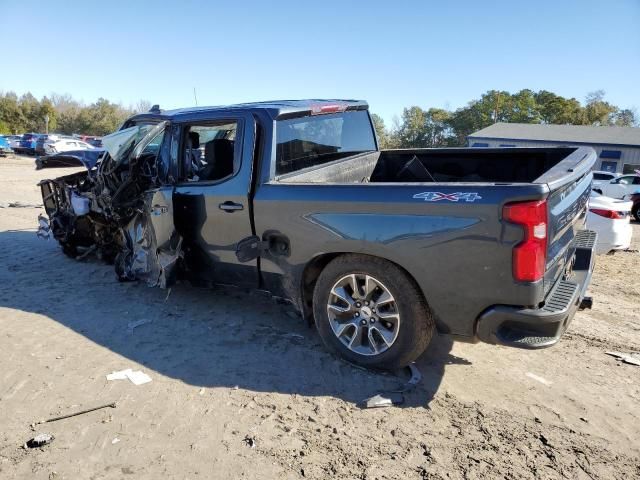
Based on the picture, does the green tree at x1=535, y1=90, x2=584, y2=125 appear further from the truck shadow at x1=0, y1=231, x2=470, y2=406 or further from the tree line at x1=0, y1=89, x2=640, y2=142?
the truck shadow at x1=0, y1=231, x2=470, y2=406

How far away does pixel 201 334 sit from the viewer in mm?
4422

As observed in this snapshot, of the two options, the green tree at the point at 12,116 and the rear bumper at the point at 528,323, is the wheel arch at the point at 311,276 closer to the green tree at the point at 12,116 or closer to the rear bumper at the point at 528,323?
the rear bumper at the point at 528,323

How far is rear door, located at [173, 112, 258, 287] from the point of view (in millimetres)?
4152

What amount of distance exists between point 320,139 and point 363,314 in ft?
6.10

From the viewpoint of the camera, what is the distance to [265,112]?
13.6 ft

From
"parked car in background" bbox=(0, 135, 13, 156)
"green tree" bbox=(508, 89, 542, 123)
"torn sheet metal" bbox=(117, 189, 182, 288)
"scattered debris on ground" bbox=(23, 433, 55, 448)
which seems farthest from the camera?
"green tree" bbox=(508, 89, 542, 123)

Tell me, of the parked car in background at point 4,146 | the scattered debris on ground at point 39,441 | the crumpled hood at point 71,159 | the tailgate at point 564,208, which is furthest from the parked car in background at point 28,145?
the tailgate at point 564,208

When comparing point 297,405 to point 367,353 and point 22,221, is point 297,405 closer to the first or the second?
point 367,353

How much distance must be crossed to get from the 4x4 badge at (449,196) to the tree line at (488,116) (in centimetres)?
5191

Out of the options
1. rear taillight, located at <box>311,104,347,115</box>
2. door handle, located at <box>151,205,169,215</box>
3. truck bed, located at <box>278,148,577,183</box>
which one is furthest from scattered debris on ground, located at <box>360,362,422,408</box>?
door handle, located at <box>151,205,169,215</box>

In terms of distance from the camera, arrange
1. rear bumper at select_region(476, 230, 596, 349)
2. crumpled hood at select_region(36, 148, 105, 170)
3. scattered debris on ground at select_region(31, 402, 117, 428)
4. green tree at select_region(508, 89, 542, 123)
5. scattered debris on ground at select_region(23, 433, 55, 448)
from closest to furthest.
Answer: scattered debris on ground at select_region(23, 433, 55, 448) → rear bumper at select_region(476, 230, 596, 349) → scattered debris on ground at select_region(31, 402, 117, 428) → crumpled hood at select_region(36, 148, 105, 170) → green tree at select_region(508, 89, 542, 123)

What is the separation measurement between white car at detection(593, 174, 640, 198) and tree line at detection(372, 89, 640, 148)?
1445 inches

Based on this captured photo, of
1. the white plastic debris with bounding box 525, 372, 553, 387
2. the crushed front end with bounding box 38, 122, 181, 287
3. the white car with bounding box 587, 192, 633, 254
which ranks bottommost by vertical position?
the white plastic debris with bounding box 525, 372, 553, 387

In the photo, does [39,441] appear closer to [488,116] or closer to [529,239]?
[529,239]
